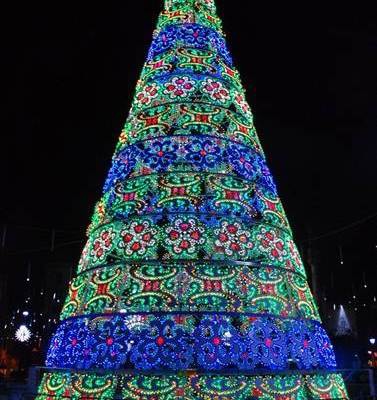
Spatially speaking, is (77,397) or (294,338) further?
(294,338)

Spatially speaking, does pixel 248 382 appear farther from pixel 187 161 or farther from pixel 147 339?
pixel 187 161

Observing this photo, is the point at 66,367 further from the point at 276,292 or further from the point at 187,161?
the point at 187,161

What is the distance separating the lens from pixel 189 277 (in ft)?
12.6

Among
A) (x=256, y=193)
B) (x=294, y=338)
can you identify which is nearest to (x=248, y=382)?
(x=294, y=338)

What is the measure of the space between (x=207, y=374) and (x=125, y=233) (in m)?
1.57

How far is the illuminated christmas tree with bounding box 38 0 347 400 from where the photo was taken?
344 cm

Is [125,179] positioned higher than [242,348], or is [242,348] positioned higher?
[125,179]

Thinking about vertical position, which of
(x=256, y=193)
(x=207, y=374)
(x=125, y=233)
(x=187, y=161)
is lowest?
(x=207, y=374)

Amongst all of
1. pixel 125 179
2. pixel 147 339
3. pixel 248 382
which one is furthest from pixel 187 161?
pixel 248 382

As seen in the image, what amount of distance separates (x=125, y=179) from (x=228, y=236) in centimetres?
135

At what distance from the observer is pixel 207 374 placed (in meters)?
3.32

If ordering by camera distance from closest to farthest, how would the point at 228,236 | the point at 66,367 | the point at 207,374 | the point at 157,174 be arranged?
the point at 207,374 → the point at 66,367 → the point at 228,236 → the point at 157,174

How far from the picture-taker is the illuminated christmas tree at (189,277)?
344 centimetres

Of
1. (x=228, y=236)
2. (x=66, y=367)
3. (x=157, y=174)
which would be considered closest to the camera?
(x=66, y=367)
